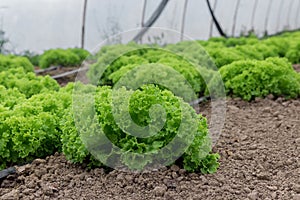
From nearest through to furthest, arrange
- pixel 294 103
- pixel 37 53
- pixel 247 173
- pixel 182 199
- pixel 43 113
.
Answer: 1. pixel 182 199
2. pixel 247 173
3. pixel 43 113
4. pixel 294 103
5. pixel 37 53

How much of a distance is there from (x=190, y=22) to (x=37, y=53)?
7.79m

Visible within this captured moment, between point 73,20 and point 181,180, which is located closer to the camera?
point 181,180

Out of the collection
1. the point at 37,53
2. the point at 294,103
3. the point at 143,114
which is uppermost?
the point at 143,114

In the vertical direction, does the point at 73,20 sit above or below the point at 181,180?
below

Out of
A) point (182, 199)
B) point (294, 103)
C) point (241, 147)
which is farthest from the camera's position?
point (294, 103)

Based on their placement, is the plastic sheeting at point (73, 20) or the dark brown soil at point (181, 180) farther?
the plastic sheeting at point (73, 20)

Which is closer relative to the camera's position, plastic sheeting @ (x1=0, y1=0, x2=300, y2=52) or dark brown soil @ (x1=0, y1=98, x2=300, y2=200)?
dark brown soil @ (x1=0, y1=98, x2=300, y2=200)

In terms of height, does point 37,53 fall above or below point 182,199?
below

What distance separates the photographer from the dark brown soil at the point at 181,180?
12.9 feet

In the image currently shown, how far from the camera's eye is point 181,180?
13.6ft

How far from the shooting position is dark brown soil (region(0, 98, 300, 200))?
3.94m

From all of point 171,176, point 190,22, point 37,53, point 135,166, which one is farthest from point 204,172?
point 190,22

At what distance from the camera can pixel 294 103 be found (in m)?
7.21

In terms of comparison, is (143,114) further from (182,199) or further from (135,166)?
(182,199)
